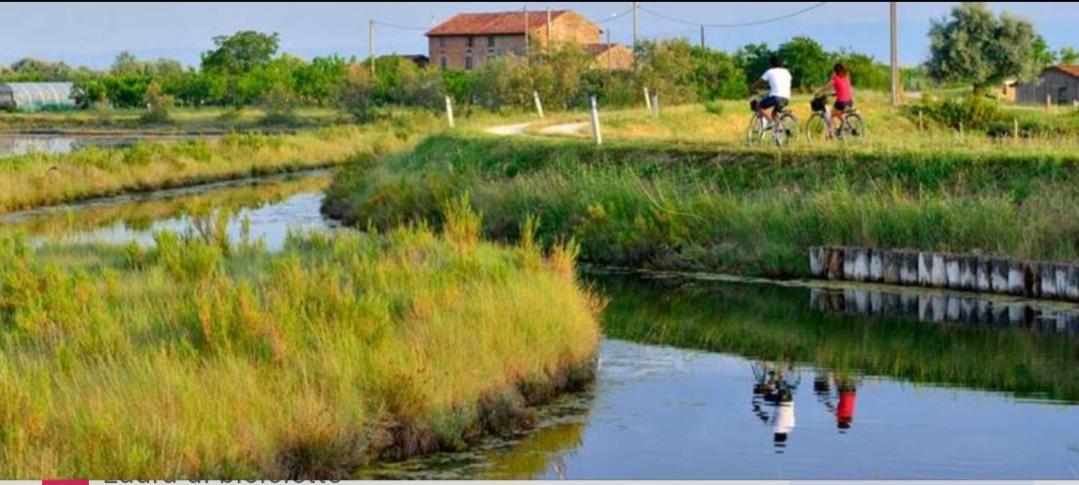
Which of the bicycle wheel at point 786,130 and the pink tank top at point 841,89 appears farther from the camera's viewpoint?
the bicycle wheel at point 786,130

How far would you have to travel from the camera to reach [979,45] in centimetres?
6669

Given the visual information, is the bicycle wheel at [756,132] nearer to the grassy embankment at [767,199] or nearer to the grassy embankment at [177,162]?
the grassy embankment at [767,199]

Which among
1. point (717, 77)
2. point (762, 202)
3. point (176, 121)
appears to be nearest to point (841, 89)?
point (762, 202)

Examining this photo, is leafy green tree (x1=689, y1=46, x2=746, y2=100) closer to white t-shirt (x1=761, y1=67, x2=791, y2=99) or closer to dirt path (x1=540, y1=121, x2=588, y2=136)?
dirt path (x1=540, y1=121, x2=588, y2=136)

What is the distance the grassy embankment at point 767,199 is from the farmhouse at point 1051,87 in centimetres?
4451

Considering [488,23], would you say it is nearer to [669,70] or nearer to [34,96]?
[34,96]

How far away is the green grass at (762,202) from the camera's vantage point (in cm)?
2361

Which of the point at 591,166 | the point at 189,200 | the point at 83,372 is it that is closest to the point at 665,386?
the point at 83,372

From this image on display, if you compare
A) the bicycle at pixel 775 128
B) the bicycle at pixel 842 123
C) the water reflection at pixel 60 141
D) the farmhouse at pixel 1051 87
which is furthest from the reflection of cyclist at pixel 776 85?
the farmhouse at pixel 1051 87

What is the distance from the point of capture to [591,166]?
101 ft

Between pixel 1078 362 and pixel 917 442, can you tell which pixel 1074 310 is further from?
pixel 917 442

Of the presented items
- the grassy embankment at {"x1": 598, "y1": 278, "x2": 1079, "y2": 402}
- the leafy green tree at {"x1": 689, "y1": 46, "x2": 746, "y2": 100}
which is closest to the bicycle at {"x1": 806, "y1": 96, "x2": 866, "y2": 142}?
the grassy embankment at {"x1": 598, "y1": 278, "x2": 1079, "y2": 402}

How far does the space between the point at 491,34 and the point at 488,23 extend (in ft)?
2.53

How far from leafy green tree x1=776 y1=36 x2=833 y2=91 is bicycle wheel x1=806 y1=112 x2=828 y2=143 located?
34170 mm
